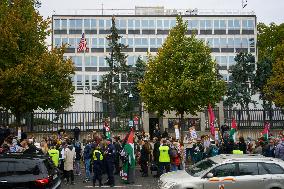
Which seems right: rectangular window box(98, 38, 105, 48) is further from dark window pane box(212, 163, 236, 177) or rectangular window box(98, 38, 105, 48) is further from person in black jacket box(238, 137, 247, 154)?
dark window pane box(212, 163, 236, 177)

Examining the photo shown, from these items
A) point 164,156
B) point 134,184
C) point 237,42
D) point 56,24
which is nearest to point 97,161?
point 134,184

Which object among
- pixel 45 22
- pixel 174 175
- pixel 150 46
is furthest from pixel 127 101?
pixel 174 175

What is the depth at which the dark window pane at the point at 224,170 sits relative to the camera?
15266 millimetres

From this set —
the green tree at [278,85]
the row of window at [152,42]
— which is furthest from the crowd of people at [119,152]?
the row of window at [152,42]

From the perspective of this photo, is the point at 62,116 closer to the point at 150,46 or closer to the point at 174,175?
the point at 174,175

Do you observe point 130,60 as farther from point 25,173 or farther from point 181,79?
point 25,173

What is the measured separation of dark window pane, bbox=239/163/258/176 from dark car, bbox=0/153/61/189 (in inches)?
229

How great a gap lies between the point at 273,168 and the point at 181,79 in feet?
65.8

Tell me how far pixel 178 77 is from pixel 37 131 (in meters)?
10.9

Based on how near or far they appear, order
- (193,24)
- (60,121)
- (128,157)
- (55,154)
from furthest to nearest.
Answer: (193,24), (60,121), (128,157), (55,154)

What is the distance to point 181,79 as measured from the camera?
3512cm

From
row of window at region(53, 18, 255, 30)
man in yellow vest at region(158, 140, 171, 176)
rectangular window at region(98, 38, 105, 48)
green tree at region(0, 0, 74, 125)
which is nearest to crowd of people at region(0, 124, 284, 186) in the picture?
man in yellow vest at region(158, 140, 171, 176)

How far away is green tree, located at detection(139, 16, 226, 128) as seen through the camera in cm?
3469

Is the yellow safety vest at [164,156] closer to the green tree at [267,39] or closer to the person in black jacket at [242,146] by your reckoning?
the person in black jacket at [242,146]
